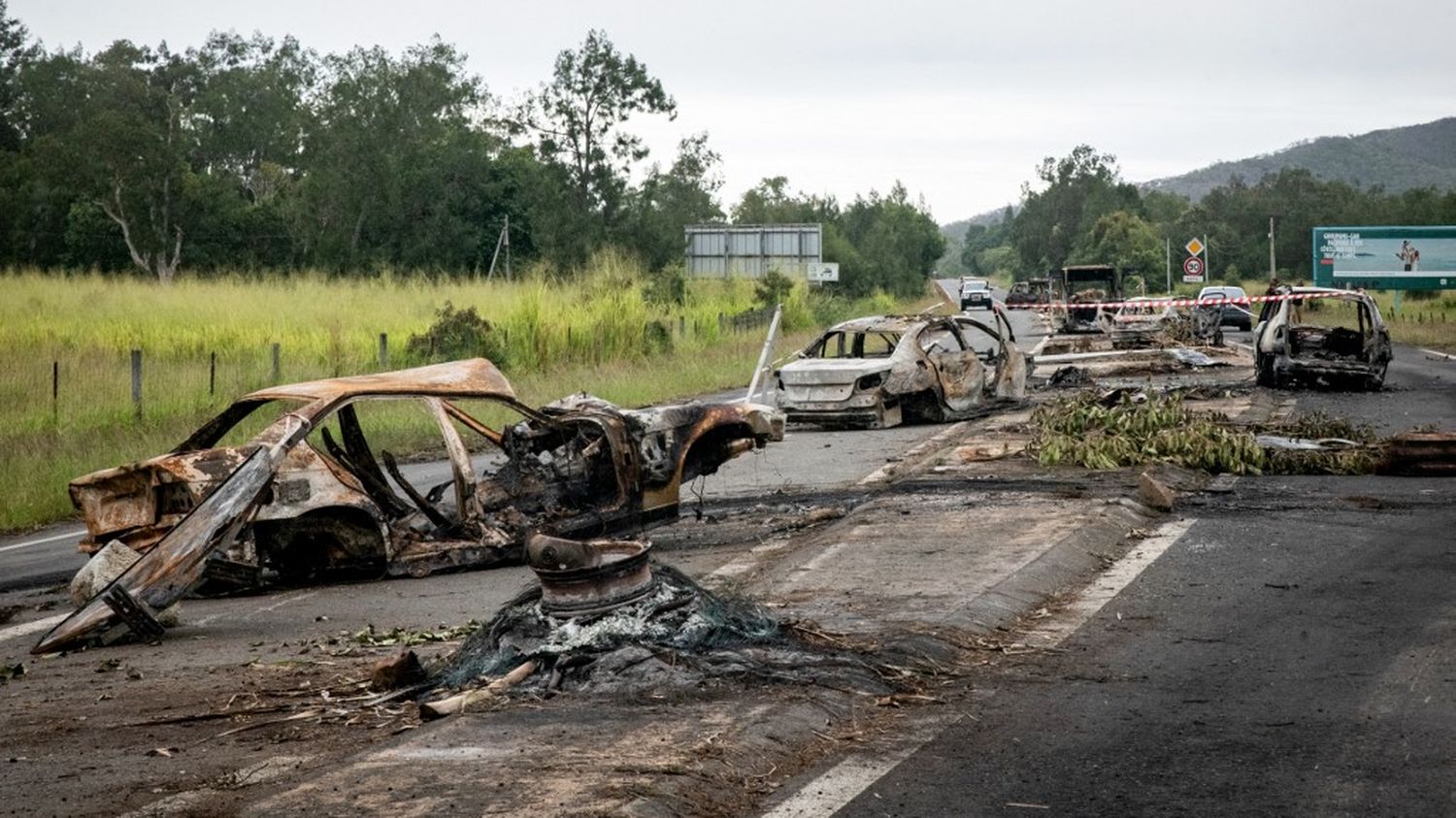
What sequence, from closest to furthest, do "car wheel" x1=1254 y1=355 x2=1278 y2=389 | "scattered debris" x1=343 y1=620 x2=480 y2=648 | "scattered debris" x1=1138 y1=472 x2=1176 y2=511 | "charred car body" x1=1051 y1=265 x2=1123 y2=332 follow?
"scattered debris" x1=343 y1=620 x2=480 y2=648 → "scattered debris" x1=1138 y1=472 x2=1176 y2=511 → "car wheel" x1=1254 y1=355 x2=1278 y2=389 → "charred car body" x1=1051 y1=265 x2=1123 y2=332

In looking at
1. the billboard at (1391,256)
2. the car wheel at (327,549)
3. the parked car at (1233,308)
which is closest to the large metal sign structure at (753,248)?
the parked car at (1233,308)

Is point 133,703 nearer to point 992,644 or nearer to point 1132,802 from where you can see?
point 992,644

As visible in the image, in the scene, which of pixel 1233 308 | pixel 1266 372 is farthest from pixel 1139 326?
pixel 1266 372

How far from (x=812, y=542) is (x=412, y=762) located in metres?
5.85

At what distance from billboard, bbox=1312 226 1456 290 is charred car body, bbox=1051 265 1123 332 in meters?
22.7

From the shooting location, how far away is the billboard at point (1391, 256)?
66.9m

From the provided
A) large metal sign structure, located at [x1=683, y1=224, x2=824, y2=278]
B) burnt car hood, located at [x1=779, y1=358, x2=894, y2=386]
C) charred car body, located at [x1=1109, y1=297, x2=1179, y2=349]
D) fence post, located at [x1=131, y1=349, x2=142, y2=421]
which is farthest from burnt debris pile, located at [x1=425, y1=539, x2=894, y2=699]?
large metal sign structure, located at [x1=683, y1=224, x2=824, y2=278]

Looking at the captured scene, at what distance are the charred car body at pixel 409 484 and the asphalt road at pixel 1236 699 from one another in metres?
3.68

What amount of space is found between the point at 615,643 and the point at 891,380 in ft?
44.6

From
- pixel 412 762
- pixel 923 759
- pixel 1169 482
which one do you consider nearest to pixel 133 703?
pixel 412 762

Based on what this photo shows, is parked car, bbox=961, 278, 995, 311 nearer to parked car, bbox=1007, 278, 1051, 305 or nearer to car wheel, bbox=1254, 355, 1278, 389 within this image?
parked car, bbox=1007, 278, 1051, 305

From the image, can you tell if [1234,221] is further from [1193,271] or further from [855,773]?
[855,773]

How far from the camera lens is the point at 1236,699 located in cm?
718

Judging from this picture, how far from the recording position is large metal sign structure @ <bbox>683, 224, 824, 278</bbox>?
57219mm
